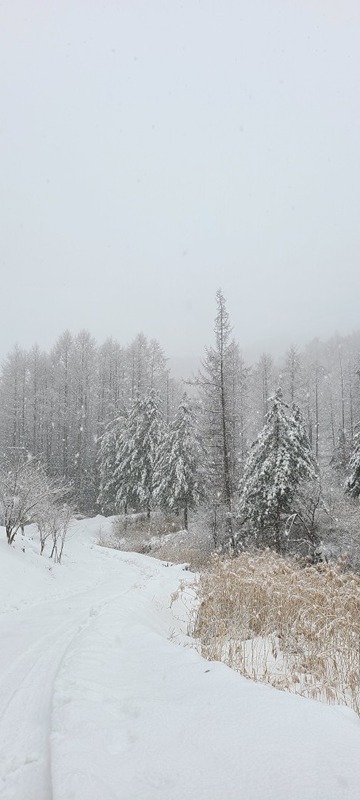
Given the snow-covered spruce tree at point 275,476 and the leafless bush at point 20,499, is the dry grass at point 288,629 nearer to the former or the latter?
the leafless bush at point 20,499

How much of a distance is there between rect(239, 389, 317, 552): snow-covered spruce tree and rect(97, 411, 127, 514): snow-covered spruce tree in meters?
18.7

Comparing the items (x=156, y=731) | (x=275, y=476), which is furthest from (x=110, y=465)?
(x=156, y=731)

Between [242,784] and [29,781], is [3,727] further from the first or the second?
[242,784]

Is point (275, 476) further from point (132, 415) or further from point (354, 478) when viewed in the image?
point (132, 415)

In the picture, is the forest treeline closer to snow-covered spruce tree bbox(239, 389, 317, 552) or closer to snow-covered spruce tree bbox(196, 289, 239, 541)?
snow-covered spruce tree bbox(196, 289, 239, 541)

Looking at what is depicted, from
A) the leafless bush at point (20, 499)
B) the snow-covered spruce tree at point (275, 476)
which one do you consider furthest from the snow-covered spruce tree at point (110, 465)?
the snow-covered spruce tree at point (275, 476)

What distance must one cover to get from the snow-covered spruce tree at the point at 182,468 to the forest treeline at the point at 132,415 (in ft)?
0.24

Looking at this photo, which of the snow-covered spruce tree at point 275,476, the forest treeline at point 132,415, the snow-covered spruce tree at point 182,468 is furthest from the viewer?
the forest treeline at point 132,415

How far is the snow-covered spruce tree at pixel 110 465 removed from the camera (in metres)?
36.9

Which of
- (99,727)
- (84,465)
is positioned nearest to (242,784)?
(99,727)

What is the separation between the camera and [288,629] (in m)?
4.38

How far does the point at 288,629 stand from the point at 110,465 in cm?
3399

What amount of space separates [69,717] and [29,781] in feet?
1.28

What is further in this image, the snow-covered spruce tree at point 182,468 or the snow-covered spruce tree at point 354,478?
the snow-covered spruce tree at point 182,468
